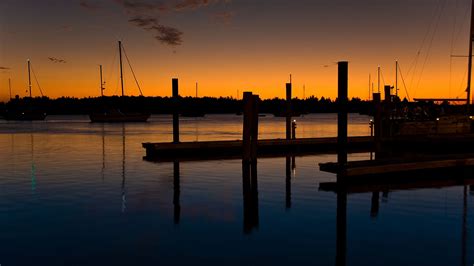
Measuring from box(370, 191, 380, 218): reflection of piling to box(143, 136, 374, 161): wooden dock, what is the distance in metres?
13.4

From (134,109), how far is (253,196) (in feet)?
605

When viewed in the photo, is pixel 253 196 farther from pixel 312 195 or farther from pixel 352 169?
pixel 352 169

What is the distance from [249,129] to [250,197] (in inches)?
263

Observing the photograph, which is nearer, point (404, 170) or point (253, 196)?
point (253, 196)

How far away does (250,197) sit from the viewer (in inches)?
600

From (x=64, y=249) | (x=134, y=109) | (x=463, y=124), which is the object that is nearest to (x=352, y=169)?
(x=64, y=249)

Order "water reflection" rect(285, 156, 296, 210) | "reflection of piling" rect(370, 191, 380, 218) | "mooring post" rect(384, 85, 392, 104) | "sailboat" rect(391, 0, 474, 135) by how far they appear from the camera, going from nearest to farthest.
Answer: "reflection of piling" rect(370, 191, 380, 218) → "water reflection" rect(285, 156, 296, 210) → "mooring post" rect(384, 85, 392, 104) → "sailboat" rect(391, 0, 474, 135)

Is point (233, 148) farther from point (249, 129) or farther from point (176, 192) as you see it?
point (176, 192)

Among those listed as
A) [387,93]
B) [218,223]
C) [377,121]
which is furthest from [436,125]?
[218,223]

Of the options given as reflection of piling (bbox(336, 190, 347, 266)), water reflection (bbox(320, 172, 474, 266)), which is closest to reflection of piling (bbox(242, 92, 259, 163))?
water reflection (bbox(320, 172, 474, 266))

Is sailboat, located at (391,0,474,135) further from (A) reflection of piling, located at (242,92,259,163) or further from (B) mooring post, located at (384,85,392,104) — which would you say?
(A) reflection of piling, located at (242,92,259,163)

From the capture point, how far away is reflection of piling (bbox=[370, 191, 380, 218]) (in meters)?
12.7

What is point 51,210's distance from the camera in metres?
13.0

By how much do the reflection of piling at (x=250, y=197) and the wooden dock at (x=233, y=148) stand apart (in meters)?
7.08
